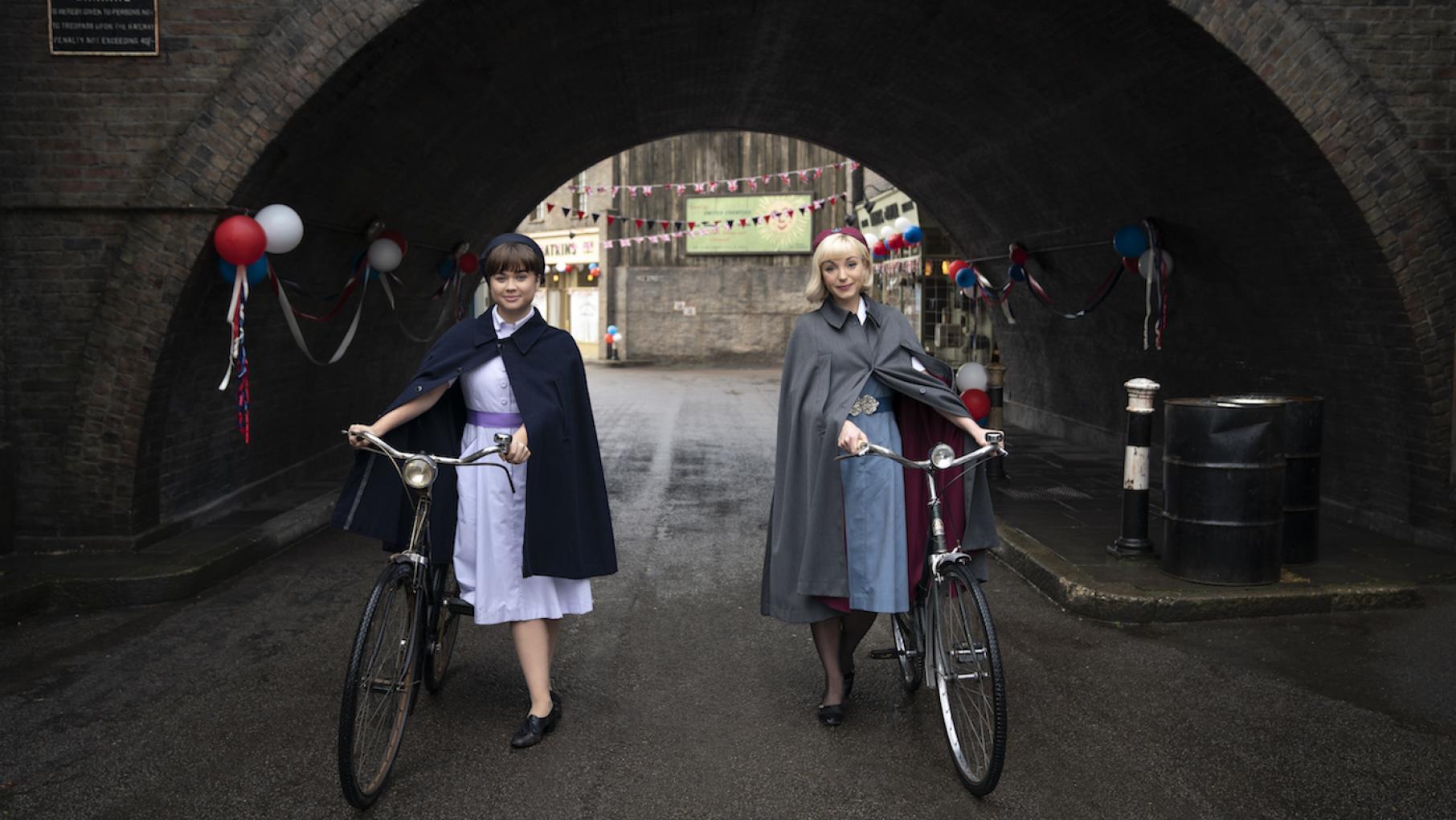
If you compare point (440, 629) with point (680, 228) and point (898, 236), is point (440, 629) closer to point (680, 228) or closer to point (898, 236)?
point (898, 236)

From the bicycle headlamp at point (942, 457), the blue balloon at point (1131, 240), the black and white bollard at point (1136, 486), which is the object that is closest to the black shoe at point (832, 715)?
the bicycle headlamp at point (942, 457)

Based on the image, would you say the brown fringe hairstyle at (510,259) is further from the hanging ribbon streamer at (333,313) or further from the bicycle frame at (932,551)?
the hanging ribbon streamer at (333,313)

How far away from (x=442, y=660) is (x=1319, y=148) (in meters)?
6.18

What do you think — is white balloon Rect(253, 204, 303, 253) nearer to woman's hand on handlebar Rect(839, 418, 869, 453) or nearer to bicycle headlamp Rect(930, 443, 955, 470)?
woman's hand on handlebar Rect(839, 418, 869, 453)

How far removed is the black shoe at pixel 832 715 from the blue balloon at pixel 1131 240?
23.2 ft

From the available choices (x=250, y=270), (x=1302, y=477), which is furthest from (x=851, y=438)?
(x=250, y=270)

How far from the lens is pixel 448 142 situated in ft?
35.6

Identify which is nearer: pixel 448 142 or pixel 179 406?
pixel 179 406

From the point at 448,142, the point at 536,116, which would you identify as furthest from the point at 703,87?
the point at 448,142

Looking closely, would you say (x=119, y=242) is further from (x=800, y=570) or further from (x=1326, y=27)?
(x=1326, y=27)

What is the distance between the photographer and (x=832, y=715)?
4844 mm

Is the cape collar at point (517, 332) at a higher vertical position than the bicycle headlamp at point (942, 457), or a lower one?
higher

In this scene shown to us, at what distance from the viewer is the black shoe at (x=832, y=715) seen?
483 centimetres

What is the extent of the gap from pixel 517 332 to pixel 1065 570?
3.96 meters
